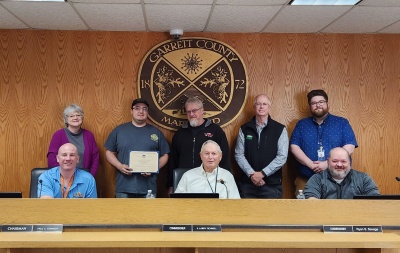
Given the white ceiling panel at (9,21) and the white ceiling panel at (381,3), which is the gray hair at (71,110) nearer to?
the white ceiling panel at (9,21)

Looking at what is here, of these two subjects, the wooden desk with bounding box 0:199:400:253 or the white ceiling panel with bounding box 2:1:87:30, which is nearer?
the wooden desk with bounding box 0:199:400:253

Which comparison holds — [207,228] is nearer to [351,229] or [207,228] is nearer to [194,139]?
[351,229]

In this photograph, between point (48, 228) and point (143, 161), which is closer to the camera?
point (48, 228)

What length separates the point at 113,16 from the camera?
434 centimetres

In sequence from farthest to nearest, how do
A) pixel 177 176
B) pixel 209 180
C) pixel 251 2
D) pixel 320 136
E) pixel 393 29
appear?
pixel 393 29
pixel 320 136
pixel 251 2
pixel 177 176
pixel 209 180

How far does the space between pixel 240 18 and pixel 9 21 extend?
2.25 metres

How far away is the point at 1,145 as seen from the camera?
4812 mm

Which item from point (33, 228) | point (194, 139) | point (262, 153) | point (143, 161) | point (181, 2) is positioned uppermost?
point (181, 2)

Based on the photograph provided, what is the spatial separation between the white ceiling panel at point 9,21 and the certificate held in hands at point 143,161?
1710 mm

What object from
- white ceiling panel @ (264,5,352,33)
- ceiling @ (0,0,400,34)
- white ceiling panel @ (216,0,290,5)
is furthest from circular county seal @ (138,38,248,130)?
white ceiling panel @ (216,0,290,5)

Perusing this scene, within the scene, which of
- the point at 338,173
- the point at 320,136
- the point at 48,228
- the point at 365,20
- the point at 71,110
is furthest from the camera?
the point at 320,136

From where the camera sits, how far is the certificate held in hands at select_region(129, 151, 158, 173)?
4262mm

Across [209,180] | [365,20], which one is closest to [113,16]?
[209,180]

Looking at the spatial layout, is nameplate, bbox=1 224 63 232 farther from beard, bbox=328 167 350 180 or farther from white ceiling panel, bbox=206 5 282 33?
white ceiling panel, bbox=206 5 282 33
